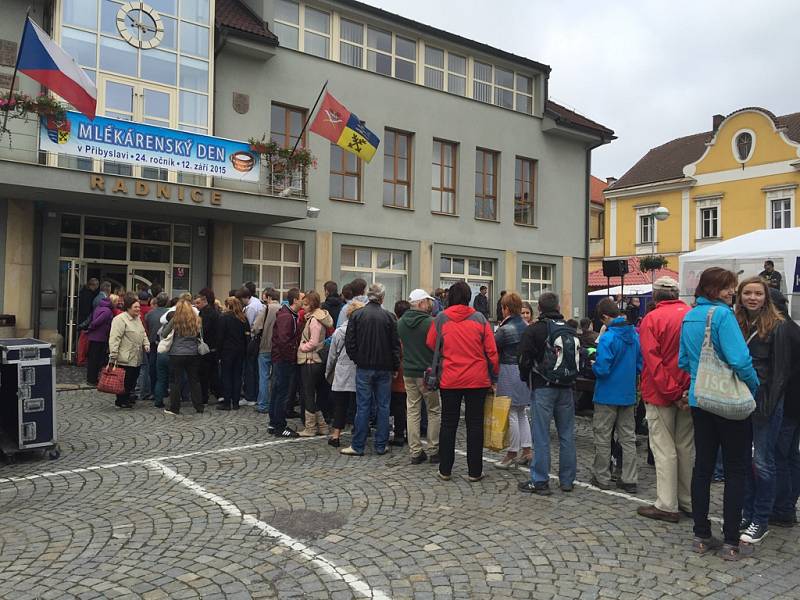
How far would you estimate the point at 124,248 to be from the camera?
14766 mm

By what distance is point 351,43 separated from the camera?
18109mm

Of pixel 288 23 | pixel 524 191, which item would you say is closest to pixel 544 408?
pixel 288 23

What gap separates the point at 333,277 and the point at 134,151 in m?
6.18

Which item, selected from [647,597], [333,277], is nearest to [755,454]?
[647,597]

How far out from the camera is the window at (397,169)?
1861 cm

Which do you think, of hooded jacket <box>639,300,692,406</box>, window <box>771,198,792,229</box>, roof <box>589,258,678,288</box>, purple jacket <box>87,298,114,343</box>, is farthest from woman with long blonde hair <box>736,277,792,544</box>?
window <box>771,198,792,229</box>

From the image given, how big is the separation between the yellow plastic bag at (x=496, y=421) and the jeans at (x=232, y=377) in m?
4.62

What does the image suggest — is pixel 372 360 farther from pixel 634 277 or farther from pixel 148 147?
pixel 634 277

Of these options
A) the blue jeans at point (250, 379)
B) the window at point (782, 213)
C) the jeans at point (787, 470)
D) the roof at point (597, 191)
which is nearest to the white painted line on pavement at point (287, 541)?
the jeans at point (787, 470)

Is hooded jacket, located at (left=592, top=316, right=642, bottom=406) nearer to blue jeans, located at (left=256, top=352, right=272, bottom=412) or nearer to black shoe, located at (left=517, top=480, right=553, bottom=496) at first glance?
black shoe, located at (left=517, top=480, right=553, bottom=496)

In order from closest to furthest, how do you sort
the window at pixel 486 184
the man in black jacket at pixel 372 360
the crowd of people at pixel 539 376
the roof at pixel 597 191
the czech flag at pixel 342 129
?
the crowd of people at pixel 539 376 → the man in black jacket at pixel 372 360 → the czech flag at pixel 342 129 → the window at pixel 486 184 → the roof at pixel 597 191

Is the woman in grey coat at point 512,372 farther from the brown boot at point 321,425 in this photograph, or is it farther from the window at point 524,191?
the window at point 524,191

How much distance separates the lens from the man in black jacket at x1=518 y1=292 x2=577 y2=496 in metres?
5.57

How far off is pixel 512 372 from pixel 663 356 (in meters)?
1.79
